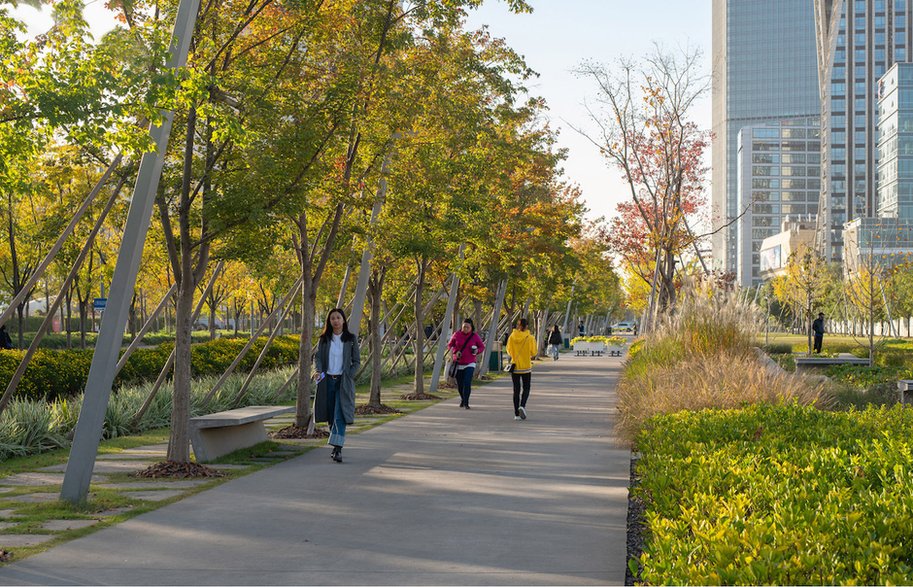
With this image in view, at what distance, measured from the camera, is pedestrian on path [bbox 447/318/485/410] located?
2119 centimetres

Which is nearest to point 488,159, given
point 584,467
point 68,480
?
point 584,467

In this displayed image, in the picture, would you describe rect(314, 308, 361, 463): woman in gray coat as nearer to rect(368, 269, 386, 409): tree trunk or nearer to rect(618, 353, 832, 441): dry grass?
rect(618, 353, 832, 441): dry grass

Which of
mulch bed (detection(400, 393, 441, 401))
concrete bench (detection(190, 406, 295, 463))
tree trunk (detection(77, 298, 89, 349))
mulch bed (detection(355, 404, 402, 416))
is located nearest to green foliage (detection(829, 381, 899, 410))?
mulch bed (detection(355, 404, 402, 416))

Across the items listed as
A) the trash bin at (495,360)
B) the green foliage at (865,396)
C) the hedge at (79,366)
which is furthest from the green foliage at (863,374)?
the trash bin at (495,360)

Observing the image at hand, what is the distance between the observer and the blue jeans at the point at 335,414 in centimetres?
1255

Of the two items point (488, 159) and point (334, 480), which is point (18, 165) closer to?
point (334, 480)

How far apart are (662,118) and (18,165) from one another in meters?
24.3

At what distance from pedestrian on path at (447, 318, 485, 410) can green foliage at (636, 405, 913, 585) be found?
41.8ft

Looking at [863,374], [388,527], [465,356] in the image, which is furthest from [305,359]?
[863,374]

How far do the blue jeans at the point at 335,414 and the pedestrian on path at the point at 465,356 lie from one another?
8233 millimetres

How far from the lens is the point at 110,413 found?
16.2 m

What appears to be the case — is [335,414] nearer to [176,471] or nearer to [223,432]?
[223,432]

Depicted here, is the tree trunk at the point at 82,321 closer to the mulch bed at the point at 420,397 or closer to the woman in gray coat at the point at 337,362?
the mulch bed at the point at 420,397

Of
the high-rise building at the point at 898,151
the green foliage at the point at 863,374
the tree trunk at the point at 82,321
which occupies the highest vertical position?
the high-rise building at the point at 898,151
